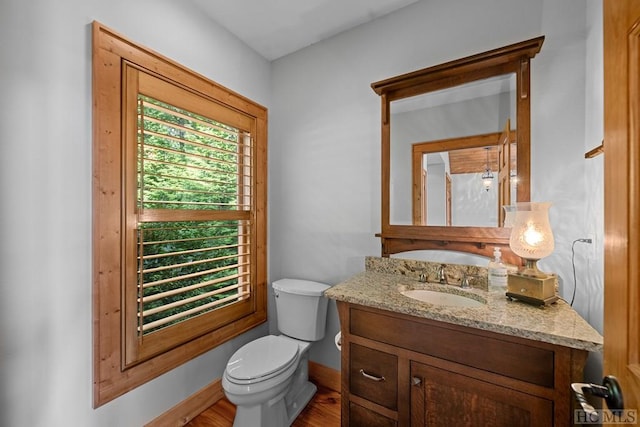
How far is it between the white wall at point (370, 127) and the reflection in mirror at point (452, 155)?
0.12m

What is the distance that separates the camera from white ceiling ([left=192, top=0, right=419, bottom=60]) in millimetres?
1739

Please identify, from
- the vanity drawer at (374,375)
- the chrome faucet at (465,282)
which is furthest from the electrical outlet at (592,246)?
the vanity drawer at (374,375)

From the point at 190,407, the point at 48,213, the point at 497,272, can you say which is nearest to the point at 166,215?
the point at 48,213

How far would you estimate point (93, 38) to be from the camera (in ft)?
4.25

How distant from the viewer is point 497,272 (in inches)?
53.6

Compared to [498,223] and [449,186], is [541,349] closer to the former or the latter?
[498,223]

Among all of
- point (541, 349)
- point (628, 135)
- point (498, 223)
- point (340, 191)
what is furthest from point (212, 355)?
point (628, 135)

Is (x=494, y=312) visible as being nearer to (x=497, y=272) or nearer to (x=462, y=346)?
(x=462, y=346)

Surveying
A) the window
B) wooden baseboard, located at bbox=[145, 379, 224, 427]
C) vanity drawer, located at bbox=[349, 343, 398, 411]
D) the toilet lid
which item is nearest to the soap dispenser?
vanity drawer, located at bbox=[349, 343, 398, 411]

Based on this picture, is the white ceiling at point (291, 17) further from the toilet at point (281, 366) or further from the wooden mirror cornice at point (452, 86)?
the toilet at point (281, 366)

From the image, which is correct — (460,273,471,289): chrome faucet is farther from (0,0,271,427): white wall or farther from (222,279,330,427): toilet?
(0,0,271,427): white wall

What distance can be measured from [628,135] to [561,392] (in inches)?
32.9

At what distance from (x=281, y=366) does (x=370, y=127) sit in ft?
5.22

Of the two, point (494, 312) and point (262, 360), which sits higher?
point (494, 312)
